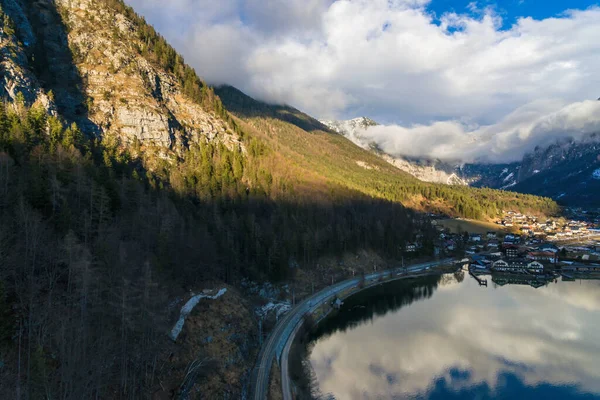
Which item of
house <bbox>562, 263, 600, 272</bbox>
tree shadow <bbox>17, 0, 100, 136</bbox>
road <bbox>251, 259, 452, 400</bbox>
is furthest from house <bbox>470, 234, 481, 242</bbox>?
tree shadow <bbox>17, 0, 100, 136</bbox>

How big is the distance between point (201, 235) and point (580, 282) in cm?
8173

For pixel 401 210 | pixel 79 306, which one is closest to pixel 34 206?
pixel 79 306

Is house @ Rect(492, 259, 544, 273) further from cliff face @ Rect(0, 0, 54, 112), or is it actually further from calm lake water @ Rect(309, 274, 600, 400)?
cliff face @ Rect(0, 0, 54, 112)

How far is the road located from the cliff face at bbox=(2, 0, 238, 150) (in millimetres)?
46664

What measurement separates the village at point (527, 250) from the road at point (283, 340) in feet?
125

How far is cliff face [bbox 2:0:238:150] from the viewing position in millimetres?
63688

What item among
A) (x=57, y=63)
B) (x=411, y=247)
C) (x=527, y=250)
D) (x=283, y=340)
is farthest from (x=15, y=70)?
(x=527, y=250)

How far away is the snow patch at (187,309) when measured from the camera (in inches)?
1170

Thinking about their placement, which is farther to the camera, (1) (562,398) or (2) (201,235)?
(2) (201,235)

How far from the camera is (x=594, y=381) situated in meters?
35.5

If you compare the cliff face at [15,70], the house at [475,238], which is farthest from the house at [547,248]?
the cliff face at [15,70]

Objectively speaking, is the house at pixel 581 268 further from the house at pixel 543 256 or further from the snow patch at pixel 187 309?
the snow patch at pixel 187 309

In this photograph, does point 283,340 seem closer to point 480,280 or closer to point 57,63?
point 480,280

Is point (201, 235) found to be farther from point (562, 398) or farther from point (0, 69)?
point (562, 398)
